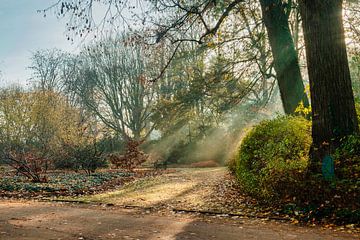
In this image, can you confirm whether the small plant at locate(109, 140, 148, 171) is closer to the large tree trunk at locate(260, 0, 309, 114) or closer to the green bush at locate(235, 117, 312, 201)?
the large tree trunk at locate(260, 0, 309, 114)

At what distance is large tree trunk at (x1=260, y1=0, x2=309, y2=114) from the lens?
1013cm

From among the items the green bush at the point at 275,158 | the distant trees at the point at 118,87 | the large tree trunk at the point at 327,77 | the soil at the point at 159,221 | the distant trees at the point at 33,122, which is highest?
the distant trees at the point at 118,87

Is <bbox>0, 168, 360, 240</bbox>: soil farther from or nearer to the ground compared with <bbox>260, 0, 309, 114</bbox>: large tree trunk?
nearer to the ground

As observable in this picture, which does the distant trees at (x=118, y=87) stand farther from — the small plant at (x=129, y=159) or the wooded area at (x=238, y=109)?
the small plant at (x=129, y=159)

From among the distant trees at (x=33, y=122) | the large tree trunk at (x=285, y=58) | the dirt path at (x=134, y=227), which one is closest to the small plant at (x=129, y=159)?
the distant trees at (x=33, y=122)

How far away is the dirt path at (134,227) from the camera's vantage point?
4.83 metres

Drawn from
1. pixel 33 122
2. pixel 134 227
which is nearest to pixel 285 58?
pixel 134 227

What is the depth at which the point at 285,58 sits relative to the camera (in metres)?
10.3

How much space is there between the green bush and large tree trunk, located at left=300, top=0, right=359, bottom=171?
0.44 metres

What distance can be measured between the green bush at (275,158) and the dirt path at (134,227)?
0.93m

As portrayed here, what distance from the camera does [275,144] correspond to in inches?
287

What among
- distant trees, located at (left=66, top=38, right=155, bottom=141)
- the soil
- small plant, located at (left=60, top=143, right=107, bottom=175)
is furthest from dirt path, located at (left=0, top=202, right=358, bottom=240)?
distant trees, located at (left=66, top=38, right=155, bottom=141)

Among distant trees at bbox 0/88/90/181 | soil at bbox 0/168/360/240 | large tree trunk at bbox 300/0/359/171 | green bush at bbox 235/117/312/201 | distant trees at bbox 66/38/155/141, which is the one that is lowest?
soil at bbox 0/168/360/240

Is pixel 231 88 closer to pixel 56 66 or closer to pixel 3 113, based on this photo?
pixel 3 113
